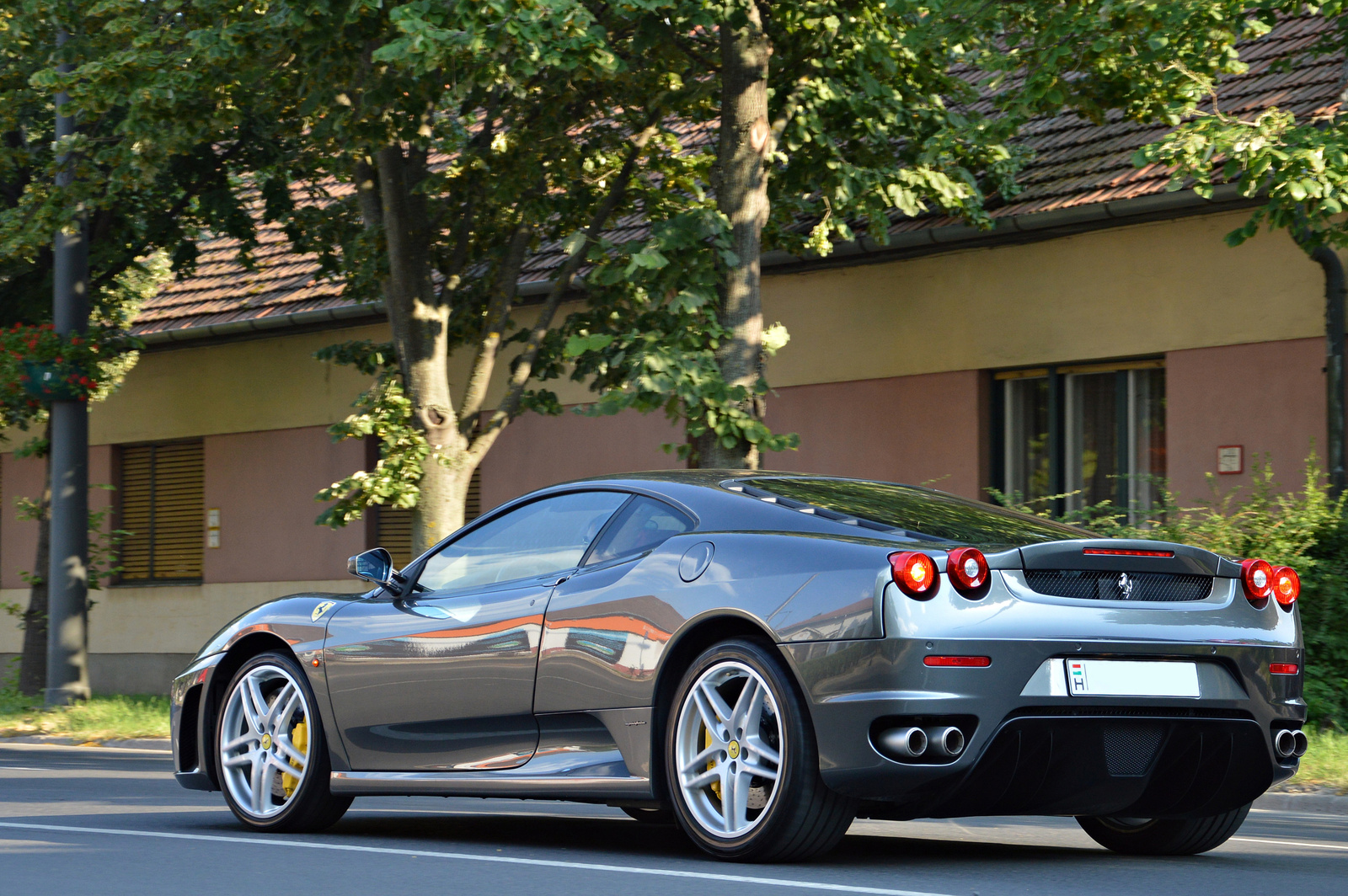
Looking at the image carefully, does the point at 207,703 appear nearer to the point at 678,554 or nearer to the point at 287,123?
the point at 678,554

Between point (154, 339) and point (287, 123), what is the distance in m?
6.32

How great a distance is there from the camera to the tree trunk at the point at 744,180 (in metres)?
12.7

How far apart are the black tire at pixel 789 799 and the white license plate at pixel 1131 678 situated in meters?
0.80

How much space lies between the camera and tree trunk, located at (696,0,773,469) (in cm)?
1267

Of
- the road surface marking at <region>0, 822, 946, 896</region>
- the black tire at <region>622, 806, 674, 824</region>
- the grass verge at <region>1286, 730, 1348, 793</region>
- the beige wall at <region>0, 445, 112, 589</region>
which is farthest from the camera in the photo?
the beige wall at <region>0, 445, 112, 589</region>

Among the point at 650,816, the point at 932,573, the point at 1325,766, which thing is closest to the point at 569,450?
the point at 1325,766

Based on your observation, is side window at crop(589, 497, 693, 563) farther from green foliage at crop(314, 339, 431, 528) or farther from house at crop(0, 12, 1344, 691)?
green foliage at crop(314, 339, 431, 528)

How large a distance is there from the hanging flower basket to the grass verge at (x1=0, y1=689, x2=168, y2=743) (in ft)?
9.17

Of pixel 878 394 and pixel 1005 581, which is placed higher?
pixel 878 394

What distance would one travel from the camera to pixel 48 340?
16547 mm

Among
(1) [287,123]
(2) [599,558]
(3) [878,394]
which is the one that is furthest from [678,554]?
(1) [287,123]

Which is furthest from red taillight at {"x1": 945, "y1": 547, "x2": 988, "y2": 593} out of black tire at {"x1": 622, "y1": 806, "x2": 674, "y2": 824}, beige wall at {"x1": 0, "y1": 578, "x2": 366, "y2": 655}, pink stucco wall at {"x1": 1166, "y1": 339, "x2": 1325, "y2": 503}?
beige wall at {"x1": 0, "y1": 578, "x2": 366, "y2": 655}

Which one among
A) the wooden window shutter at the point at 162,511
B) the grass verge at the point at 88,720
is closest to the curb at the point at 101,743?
the grass verge at the point at 88,720

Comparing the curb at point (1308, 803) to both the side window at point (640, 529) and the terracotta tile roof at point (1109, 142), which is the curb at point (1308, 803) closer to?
the side window at point (640, 529)
